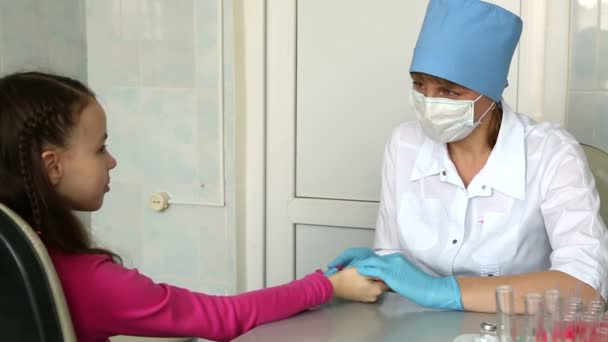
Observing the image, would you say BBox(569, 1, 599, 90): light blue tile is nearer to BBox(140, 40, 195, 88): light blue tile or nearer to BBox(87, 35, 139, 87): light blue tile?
BBox(140, 40, 195, 88): light blue tile

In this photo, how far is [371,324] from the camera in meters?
1.32

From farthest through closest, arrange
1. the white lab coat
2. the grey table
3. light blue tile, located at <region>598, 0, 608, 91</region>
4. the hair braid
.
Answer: light blue tile, located at <region>598, 0, 608, 91</region> < the white lab coat < the grey table < the hair braid

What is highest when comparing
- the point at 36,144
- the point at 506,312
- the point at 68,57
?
the point at 68,57

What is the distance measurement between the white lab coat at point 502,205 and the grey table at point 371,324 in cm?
29

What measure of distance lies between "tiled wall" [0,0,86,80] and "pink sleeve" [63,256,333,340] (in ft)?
4.50

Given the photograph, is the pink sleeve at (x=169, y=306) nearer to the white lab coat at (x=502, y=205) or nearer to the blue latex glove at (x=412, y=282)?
the blue latex glove at (x=412, y=282)

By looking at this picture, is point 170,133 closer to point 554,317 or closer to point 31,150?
point 31,150

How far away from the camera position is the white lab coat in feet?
5.16

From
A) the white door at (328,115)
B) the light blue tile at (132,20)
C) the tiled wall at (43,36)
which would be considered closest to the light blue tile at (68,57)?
the tiled wall at (43,36)

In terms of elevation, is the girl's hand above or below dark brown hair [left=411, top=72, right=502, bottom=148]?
below

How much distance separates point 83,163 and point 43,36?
1400mm

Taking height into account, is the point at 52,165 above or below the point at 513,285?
above

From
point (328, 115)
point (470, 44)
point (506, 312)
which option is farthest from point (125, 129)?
point (506, 312)

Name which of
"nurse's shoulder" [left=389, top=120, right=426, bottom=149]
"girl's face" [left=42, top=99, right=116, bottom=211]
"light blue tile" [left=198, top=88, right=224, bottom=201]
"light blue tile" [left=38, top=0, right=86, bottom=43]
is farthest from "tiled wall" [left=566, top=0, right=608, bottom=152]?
"light blue tile" [left=38, top=0, right=86, bottom=43]
